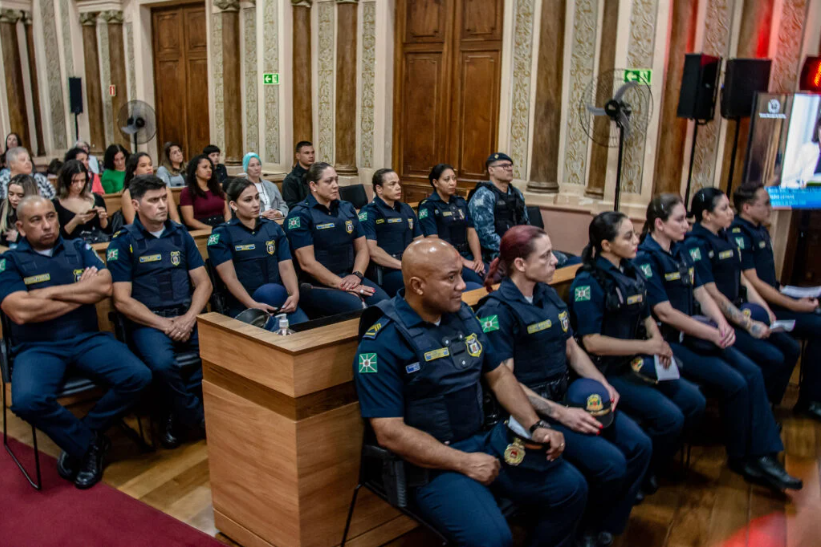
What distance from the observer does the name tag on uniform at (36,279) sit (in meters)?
3.18

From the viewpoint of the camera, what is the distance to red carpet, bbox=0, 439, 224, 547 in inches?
105

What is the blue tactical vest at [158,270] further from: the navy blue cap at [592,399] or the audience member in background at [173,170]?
the audience member in background at [173,170]

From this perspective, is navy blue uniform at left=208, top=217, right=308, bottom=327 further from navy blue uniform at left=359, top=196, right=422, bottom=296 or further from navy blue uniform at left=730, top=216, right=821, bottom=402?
navy blue uniform at left=730, top=216, right=821, bottom=402

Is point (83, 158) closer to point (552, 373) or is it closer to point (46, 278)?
point (46, 278)

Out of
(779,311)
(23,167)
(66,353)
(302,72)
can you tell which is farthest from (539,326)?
(302,72)

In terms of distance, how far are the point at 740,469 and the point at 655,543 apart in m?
0.87

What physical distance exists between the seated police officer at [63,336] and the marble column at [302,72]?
4.95 m

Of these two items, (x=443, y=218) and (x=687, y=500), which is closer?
(x=687, y=500)

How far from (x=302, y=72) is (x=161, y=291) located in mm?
4968

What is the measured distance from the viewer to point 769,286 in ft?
13.7

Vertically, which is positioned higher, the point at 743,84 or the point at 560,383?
the point at 743,84

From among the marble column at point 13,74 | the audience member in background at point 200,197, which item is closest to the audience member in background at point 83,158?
the audience member in background at point 200,197

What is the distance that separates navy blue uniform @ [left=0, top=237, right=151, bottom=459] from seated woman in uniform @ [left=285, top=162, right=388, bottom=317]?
123 cm

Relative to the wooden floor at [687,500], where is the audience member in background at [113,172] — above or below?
above
